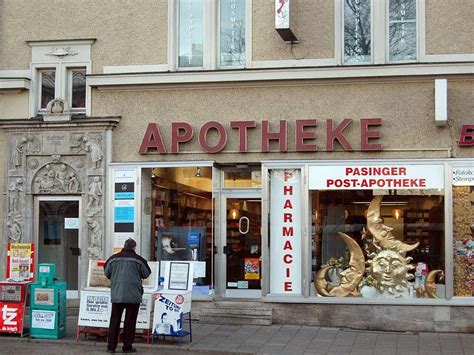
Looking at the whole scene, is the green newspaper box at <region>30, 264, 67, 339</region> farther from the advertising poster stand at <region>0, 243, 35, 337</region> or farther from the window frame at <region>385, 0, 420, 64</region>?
the window frame at <region>385, 0, 420, 64</region>

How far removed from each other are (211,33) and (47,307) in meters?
6.03

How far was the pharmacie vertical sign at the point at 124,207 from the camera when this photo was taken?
1461 centimetres

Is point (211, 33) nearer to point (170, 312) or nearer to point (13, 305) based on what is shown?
point (170, 312)

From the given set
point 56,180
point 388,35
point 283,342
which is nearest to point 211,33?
point 388,35

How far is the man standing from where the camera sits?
1130 cm

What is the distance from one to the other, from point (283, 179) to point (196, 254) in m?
2.26

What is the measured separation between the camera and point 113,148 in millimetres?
14789

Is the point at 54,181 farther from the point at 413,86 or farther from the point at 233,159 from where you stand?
the point at 413,86

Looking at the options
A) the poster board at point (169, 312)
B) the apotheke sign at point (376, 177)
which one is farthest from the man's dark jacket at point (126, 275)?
the apotheke sign at point (376, 177)

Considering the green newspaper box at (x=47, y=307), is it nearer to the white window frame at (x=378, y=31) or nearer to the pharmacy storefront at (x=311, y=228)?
the pharmacy storefront at (x=311, y=228)

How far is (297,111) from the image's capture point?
14062 mm

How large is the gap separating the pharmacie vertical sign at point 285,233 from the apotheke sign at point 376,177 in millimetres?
440

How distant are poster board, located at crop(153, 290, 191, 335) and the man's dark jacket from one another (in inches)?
19.1

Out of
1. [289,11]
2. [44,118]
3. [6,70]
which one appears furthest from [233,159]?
[6,70]
